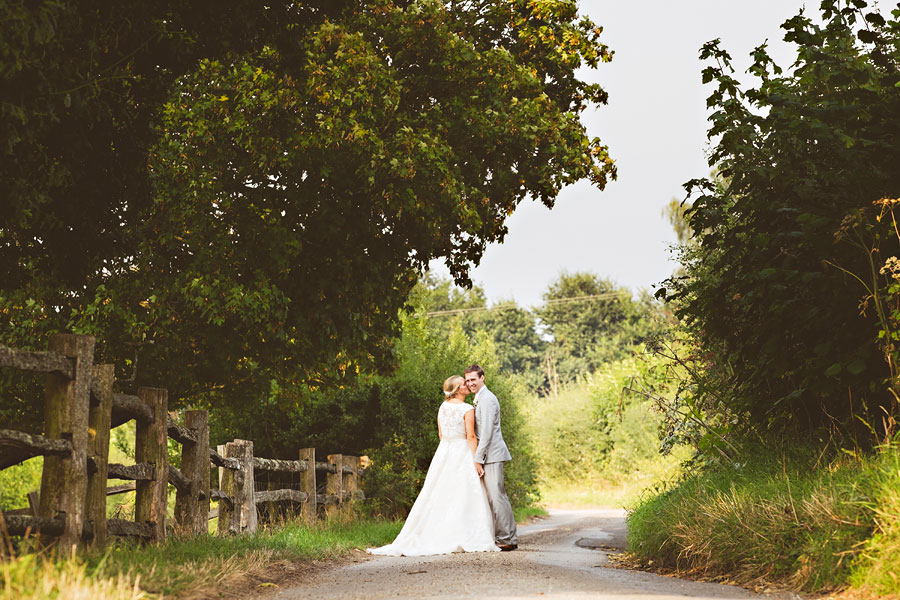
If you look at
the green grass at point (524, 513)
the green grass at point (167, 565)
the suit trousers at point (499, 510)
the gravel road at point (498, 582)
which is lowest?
the gravel road at point (498, 582)

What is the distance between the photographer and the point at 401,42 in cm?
1297

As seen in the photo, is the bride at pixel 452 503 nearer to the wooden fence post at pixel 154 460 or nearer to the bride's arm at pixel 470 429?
the bride's arm at pixel 470 429

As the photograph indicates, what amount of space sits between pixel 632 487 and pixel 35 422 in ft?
90.8

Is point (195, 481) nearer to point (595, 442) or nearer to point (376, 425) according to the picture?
point (376, 425)

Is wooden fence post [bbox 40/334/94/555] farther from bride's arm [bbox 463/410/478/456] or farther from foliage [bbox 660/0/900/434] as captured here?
bride's arm [bbox 463/410/478/456]

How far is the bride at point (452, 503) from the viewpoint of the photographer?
12508 mm

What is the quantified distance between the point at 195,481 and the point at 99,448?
249cm

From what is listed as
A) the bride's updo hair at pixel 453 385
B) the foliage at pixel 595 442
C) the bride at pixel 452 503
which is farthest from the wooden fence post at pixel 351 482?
the foliage at pixel 595 442

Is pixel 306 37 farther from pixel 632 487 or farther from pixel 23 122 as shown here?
pixel 632 487

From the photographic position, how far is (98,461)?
8.35 meters

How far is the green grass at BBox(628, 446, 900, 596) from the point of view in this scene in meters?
6.16

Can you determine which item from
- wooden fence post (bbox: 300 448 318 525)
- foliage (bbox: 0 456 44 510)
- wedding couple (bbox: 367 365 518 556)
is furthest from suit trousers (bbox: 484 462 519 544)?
foliage (bbox: 0 456 44 510)

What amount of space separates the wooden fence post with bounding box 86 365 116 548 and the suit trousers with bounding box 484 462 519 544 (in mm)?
5907

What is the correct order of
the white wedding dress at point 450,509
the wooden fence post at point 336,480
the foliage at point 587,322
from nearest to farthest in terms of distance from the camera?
the white wedding dress at point 450,509 < the wooden fence post at point 336,480 < the foliage at point 587,322
